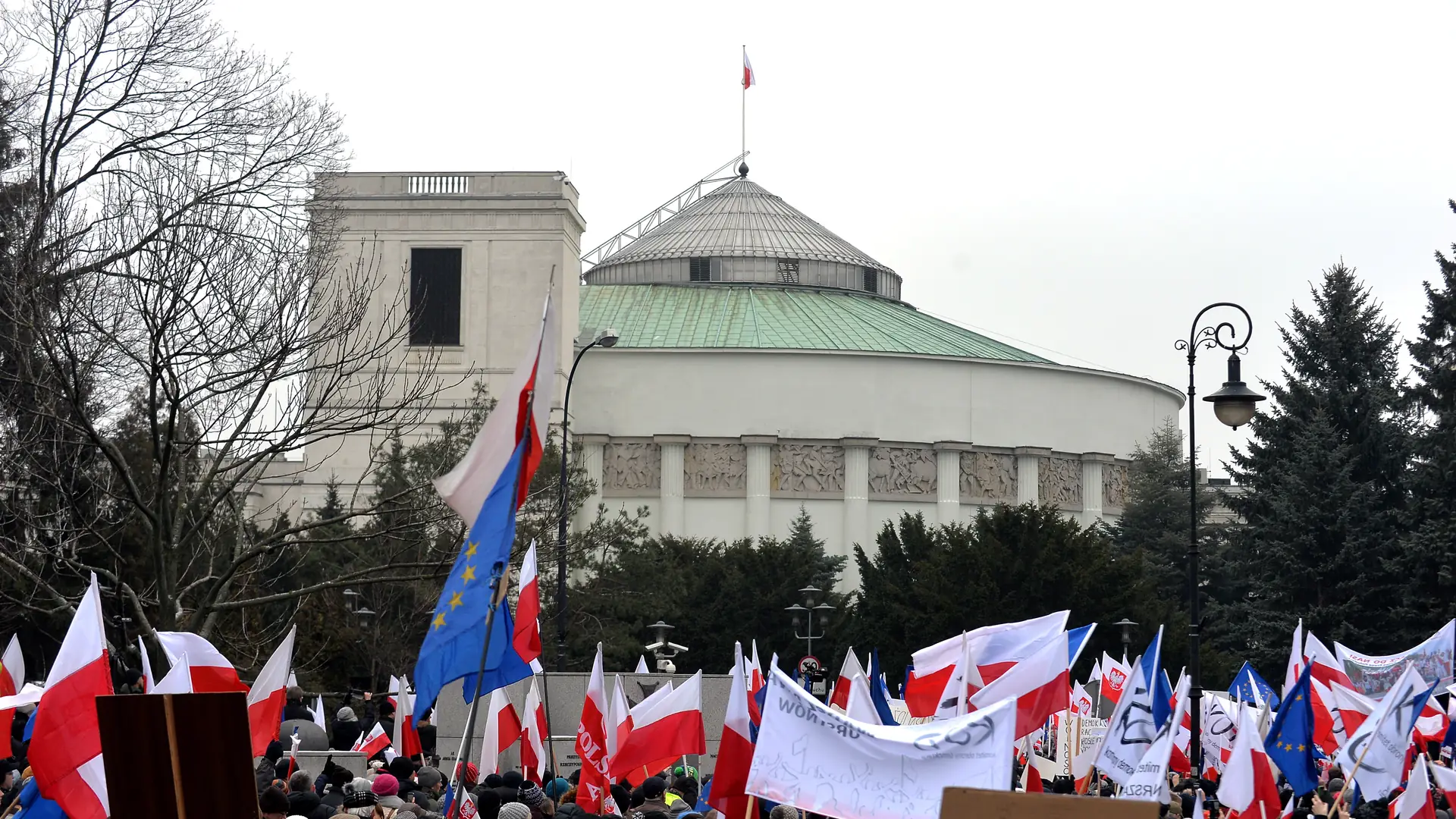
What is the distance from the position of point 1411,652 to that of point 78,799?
551 inches

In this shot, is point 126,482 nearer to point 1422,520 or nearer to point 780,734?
point 780,734

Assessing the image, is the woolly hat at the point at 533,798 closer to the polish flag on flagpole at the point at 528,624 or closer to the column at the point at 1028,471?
the polish flag on flagpole at the point at 528,624

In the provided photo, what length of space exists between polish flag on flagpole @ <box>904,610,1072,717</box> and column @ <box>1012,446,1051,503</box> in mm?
53958

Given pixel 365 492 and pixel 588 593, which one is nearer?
pixel 588 593

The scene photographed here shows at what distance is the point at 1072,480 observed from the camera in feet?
238

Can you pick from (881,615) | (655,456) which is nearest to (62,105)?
(881,615)

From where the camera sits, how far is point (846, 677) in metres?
16.9

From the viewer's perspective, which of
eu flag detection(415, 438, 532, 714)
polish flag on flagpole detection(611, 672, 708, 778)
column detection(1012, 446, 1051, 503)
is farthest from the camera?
column detection(1012, 446, 1051, 503)

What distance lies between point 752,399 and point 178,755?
201ft

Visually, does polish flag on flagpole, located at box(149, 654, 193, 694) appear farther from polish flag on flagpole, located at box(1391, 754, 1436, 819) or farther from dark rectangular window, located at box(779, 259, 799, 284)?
dark rectangular window, located at box(779, 259, 799, 284)

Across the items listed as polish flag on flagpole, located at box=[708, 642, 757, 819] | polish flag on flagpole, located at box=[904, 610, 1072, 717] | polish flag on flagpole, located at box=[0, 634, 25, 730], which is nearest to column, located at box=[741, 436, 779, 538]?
polish flag on flagpole, located at box=[904, 610, 1072, 717]

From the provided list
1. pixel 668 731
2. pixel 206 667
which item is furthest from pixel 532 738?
pixel 206 667

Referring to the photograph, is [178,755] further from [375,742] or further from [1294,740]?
[375,742]

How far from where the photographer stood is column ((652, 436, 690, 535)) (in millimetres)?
67000
